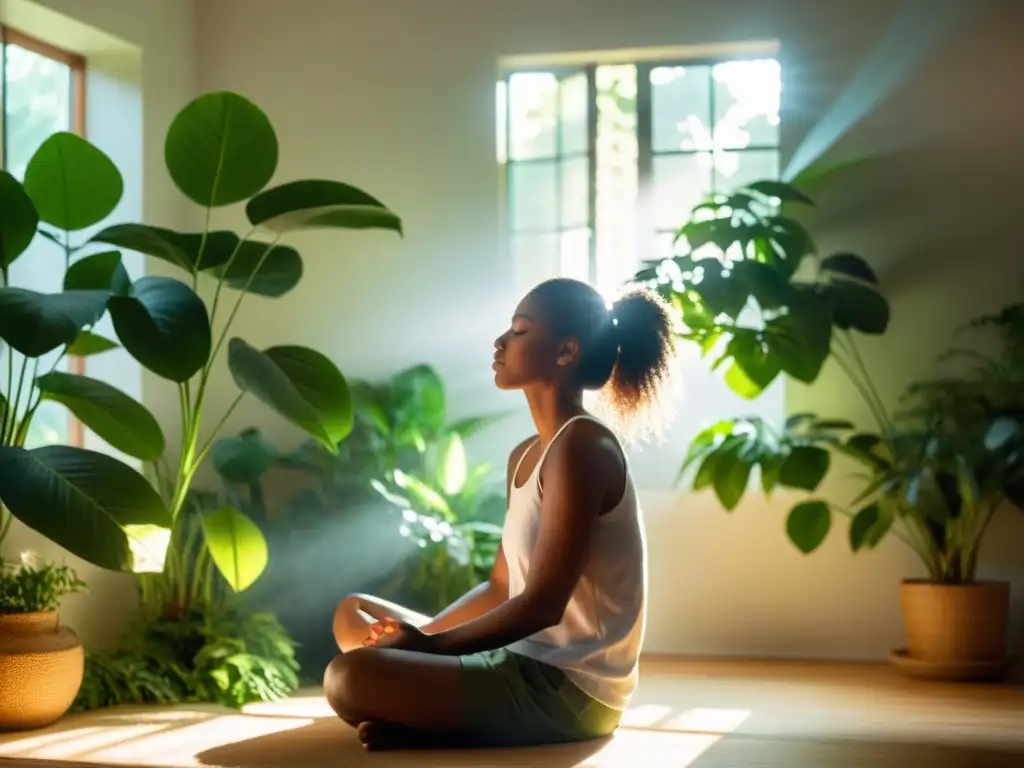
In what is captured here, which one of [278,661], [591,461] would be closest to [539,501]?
[591,461]

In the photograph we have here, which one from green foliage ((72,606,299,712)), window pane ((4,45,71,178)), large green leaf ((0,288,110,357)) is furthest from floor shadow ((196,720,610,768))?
window pane ((4,45,71,178))

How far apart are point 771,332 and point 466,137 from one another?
1.34 m

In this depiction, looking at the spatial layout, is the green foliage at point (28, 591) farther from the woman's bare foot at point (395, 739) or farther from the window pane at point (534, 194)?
the window pane at point (534, 194)

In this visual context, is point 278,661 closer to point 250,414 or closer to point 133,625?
point 133,625

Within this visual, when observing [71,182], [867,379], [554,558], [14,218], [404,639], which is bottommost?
[404,639]

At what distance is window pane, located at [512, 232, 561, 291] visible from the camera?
16.1 ft

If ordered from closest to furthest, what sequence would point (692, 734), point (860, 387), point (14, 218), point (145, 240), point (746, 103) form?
1. point (692, 734)
2. point (14, 218)
3. point (145, 240)
4. point (860, 387)
5. point (746, 103)

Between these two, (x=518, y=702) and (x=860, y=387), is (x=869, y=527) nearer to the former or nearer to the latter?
(x=860, y=387)

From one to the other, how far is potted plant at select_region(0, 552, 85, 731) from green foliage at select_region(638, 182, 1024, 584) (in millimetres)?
1822

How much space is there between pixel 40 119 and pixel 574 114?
1.79 meters

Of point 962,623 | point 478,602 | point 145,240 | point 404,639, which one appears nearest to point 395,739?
point 404,639

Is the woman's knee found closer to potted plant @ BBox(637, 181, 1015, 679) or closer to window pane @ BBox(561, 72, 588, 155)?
potted plant @ BBox(637, 181, 1015, 679)

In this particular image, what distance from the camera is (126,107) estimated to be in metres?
4.50

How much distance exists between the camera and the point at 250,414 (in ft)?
16.0
